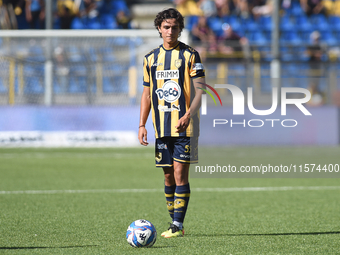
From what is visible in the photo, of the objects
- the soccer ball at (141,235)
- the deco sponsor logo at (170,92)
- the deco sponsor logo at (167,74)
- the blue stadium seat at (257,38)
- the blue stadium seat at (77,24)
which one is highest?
the blue stadium seat at (77,24)

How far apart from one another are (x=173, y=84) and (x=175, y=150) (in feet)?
1.73

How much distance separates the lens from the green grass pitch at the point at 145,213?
378 cm

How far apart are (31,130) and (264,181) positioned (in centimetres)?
713

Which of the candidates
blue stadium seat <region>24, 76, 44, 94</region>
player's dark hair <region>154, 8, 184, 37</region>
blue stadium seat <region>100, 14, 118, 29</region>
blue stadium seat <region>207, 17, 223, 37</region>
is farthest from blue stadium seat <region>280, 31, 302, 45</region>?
player's dark hair <region>154, 8, 184, 37</region>

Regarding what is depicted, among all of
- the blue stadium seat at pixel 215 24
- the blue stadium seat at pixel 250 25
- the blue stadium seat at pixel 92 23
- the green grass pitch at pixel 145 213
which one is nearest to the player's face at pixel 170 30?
the green grass pitch at pixel 145 213

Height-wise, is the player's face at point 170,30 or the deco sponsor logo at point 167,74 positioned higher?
the player's face at point 170,30

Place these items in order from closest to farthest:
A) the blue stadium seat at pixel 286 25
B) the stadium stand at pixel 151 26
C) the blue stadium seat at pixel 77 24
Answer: the stadium stand at pixel 151 26 → the blue stadium seat at pixel 77 24 → the blue stadium seat at pixel 286 25

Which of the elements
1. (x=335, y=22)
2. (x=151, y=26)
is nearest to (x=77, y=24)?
(x=151, y=26)

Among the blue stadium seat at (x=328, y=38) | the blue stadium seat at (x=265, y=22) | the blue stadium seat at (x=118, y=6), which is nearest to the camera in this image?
the blue stadium seat at (x=328, y=38)

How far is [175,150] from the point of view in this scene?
Answer: 415 centimetres

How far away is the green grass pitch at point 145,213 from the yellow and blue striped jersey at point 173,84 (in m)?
0.89

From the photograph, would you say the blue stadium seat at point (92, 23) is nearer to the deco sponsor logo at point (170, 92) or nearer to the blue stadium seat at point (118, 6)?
the blue stadium seat at point (118, 6)

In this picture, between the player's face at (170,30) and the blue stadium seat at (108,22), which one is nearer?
the player's face at (170,30)

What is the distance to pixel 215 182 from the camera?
793 centimetres
